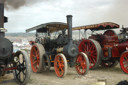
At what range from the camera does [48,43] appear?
658cm

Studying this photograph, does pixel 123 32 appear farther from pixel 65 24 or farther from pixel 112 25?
pixel 65 24

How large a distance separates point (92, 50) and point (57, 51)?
2.02m

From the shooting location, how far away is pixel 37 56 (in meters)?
6.51

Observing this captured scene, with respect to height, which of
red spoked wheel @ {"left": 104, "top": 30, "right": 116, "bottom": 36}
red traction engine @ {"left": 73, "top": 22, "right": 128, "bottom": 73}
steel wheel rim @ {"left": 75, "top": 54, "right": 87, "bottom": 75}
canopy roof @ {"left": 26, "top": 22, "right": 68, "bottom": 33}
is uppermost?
canopy roof @ {"left": 26, "top": 22, "right": 68, "bottom": 33}

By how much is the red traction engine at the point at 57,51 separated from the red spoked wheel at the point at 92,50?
3.10 feet

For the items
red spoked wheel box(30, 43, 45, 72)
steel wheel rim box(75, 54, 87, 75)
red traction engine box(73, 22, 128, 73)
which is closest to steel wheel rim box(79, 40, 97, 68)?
red traction engine box(73, 22, 128, 73)

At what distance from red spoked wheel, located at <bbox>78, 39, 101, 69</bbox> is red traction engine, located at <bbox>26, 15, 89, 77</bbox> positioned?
945 mm

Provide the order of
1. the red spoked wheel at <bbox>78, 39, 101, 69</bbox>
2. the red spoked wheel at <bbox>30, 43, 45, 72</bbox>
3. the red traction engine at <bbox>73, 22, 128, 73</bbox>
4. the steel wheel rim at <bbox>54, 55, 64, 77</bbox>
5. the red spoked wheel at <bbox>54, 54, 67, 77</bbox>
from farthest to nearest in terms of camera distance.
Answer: the red spoked wheel at <bbox>78, 39, 101, 69</bbox> < the red traction engine at <bbox>73, 22, 128, 73</bbox> < the red spoked wheel at <bbox>30, 43, 45, 72</bbox> < the steel wheel rim at <bbox>54, 55, 64, 77</bbox> < the red spoked wheel at <bbox>54, 54, 67, 77</bbox>

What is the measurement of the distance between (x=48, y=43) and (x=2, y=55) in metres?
2.67

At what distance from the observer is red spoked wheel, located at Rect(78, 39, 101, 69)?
273 inches

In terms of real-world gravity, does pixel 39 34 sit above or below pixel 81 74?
above

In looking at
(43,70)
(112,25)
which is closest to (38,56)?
(43,70)

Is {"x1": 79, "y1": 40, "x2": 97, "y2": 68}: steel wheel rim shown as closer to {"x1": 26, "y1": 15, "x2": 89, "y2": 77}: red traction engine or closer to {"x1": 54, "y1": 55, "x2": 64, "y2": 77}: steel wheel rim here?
{"x1": 26, "y1": 15, "x2": 89, "y2": 77}: red traction engine

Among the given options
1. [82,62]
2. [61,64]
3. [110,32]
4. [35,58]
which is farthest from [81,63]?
[110,32]
